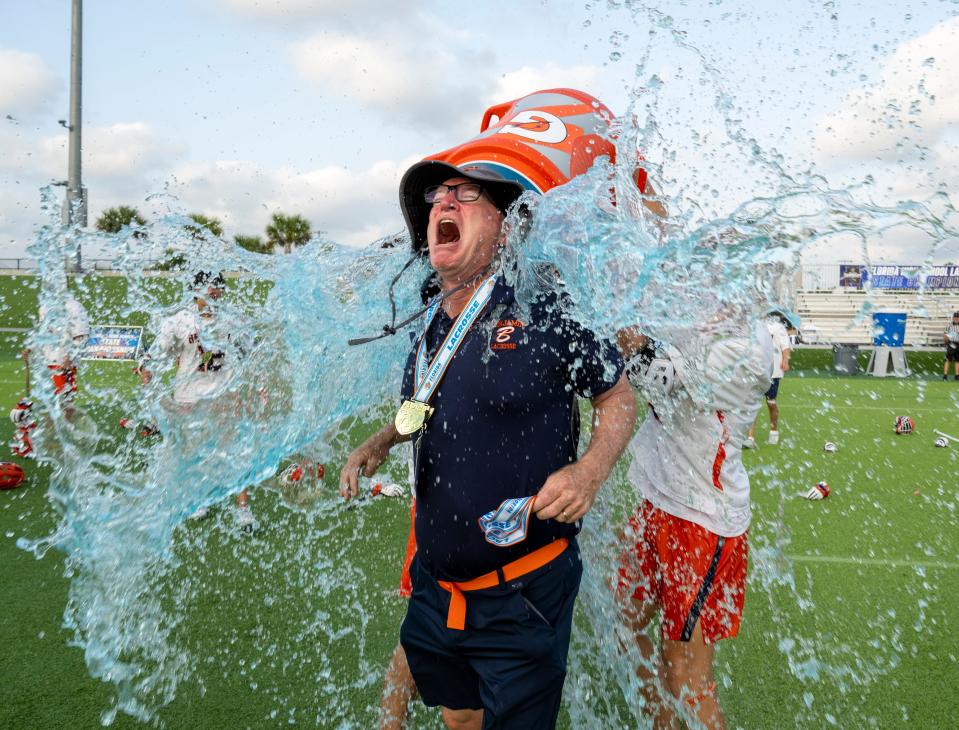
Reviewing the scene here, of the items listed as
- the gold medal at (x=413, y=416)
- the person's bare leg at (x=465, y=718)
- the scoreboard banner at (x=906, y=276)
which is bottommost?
the person's bare leg at (x=465, y=718)

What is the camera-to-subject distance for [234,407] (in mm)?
2887

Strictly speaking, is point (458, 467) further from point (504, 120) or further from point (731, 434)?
point (504, 120)

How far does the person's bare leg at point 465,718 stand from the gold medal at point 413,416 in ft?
2.97

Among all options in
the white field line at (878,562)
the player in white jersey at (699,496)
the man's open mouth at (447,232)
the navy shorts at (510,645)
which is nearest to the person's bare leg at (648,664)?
the player in white jersey at (699,496)

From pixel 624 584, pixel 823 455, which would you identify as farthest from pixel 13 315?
pixel 624 584

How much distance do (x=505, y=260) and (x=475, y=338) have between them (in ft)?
0.94

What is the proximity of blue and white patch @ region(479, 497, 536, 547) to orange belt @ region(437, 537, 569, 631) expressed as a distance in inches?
4.7

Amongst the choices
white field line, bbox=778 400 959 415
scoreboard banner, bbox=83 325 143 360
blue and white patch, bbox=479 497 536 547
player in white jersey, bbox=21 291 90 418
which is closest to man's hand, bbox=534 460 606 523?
blue and white patch, bbox=479 497 536 547

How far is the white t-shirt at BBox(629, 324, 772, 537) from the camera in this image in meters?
2.43

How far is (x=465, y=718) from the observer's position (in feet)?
7.17

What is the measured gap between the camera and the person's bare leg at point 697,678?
2383 millimetres

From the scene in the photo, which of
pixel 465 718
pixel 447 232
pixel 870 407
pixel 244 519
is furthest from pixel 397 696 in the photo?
pixel 870 407

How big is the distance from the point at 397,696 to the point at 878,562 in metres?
3.42

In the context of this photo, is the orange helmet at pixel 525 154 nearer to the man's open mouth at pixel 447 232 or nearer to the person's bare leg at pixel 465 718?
the man's open mouth at pixel 447 232
